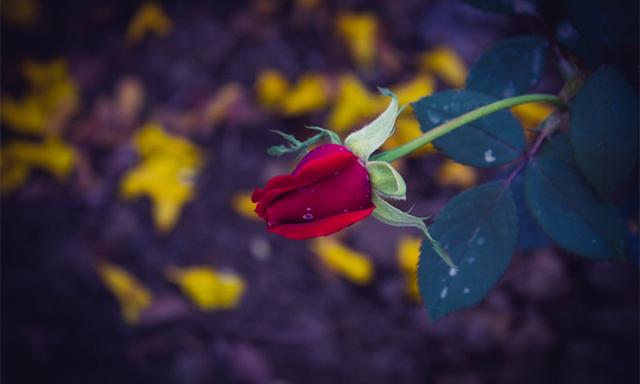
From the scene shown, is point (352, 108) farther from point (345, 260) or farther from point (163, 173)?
point (163, 173)

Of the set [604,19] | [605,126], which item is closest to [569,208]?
[605,126]

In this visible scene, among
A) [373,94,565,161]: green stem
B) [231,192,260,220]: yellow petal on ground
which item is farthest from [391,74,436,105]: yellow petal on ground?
[373,94,565,161]: green stem

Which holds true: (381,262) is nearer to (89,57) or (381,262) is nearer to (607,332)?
(607,332)

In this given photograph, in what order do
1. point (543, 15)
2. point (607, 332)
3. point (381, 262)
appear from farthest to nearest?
point (381, 262), point (607, 332), point (543, 15)

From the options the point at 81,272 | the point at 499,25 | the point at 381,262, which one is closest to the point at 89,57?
the point at 81,272

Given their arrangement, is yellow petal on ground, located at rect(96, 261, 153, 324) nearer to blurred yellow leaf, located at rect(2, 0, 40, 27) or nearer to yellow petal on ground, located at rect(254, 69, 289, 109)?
yellow petal on ground, located at rect(254, 69, 289, 109)

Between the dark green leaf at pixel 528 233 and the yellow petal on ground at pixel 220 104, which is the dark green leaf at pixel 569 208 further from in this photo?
the yellow petal on ground at pixel 220 104

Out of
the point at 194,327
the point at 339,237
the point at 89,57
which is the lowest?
the point at 194,327
